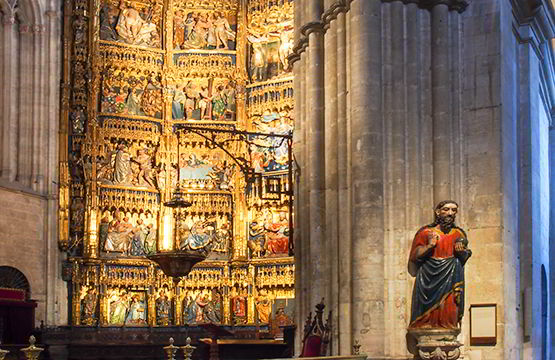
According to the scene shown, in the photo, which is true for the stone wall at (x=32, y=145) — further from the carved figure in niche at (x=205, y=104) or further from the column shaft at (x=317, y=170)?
the column shaft at (x=317, y=170)

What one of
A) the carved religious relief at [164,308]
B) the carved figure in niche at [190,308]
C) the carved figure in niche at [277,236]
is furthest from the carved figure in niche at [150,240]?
the carved figure in niche at [277,236]

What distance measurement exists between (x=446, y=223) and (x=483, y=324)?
157 centimetres

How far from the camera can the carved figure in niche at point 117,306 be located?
2666cm

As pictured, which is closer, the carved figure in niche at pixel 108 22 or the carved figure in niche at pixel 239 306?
the carved figure in niche at pixel 239 306

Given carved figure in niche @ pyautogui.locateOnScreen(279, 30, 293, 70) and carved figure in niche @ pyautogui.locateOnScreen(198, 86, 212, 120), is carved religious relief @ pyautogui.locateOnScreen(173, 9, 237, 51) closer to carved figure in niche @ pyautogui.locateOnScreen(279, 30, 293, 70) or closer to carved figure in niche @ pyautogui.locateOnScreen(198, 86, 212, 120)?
carved figure in niche @ pyautogui.locateOnScreen(198, 86, 212, 120)

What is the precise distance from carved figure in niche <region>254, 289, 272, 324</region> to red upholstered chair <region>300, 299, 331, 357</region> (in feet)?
39.4

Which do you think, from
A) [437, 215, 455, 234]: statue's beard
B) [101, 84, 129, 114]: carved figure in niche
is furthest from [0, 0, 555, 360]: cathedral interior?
[101, 84, 129, 114]: carved figure in niche

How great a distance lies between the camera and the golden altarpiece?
2684 cm

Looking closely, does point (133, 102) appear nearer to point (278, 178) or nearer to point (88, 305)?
point (278, 178)

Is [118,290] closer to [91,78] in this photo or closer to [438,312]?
[91,78]

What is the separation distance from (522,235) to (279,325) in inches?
399

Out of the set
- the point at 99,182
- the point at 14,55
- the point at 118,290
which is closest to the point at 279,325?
the point at 118,290

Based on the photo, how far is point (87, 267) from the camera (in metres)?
26.5

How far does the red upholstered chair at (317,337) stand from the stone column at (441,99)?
2.47 m
